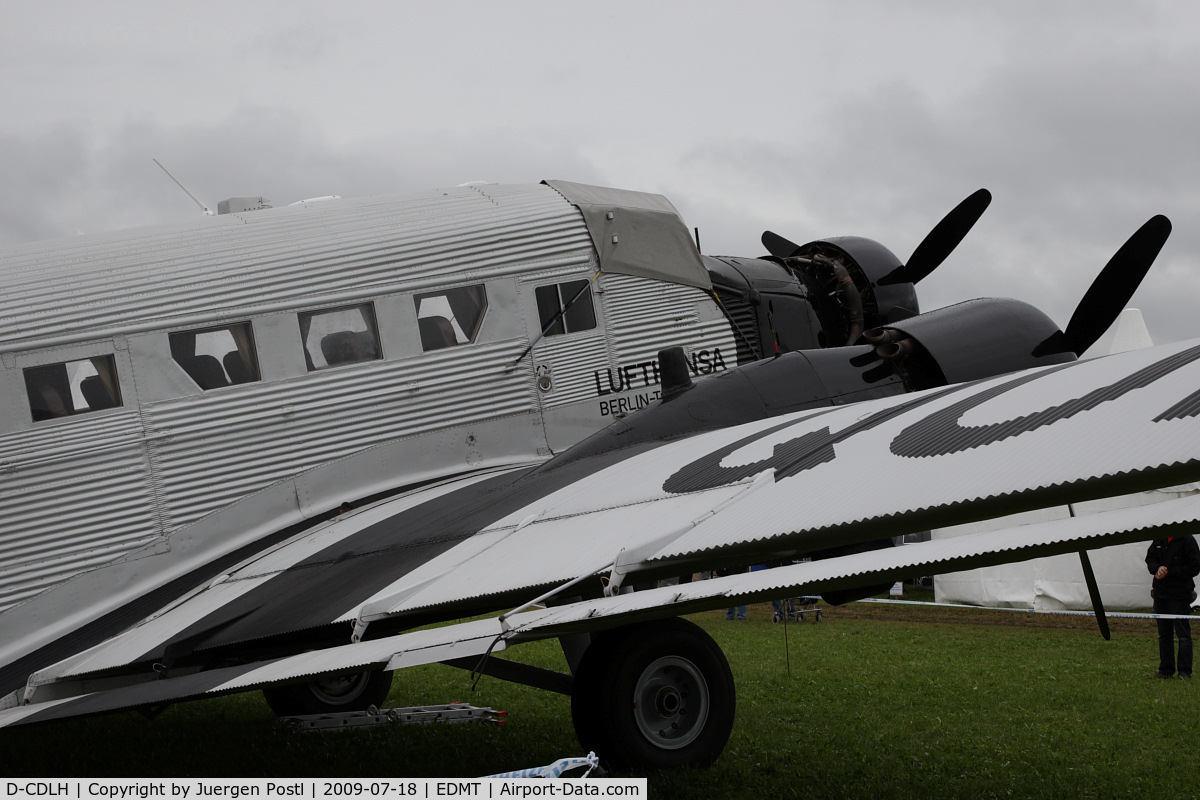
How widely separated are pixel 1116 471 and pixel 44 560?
5661mm

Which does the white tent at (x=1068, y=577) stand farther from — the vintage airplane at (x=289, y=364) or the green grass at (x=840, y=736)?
the vintage airplane at (x=289, y=364)

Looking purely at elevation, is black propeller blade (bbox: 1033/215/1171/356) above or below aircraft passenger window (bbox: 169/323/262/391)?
below

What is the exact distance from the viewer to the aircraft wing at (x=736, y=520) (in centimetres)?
325

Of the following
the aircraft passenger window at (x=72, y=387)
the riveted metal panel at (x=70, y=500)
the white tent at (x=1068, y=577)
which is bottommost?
the white tent at (x=1068, y=577)

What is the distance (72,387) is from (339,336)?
163 centimetres

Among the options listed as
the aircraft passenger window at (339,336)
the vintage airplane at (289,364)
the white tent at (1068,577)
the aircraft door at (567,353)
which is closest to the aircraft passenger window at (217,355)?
the vintage airplane at (289,364)

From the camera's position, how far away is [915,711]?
836 cm

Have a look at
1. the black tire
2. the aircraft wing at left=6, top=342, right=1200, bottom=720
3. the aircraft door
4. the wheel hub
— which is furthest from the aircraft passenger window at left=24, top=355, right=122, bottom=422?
the wheel hub

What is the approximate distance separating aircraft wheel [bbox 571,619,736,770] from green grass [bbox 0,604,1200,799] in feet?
0.60

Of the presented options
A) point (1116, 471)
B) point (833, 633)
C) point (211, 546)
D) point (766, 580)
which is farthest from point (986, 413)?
point (833, 633)

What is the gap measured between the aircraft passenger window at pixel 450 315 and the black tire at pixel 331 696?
2.89 m

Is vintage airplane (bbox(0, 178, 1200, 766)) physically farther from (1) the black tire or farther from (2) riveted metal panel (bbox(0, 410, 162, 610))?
(2) riveted metal panel (bbox(0, 410, 162, 610))

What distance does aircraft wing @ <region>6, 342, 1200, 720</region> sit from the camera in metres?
3.25

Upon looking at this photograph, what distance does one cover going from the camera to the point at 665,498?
4633 millimetres
